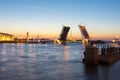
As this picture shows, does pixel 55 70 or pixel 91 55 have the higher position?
pixel 91 55

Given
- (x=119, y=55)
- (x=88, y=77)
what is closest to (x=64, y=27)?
(x=119, y=55)

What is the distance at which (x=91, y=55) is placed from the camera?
19.2 m

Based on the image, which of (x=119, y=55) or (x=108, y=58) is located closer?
(x=108, y=58)

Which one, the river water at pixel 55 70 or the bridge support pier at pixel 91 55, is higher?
the bridge support pier at pixel 91 55

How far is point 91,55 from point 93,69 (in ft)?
5.86

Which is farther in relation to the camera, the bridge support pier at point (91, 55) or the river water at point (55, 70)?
the bridge support pier at point (91, 55)

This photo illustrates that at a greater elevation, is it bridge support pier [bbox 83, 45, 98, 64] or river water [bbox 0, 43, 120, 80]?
bridge support pier [bbox 83, 45, 98, 64]

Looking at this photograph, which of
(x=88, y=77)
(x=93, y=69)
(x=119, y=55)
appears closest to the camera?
(x=88, y=77)

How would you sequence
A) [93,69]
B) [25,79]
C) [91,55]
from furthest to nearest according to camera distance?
1. [91,55]
2. [93,69]
3. [25,79]

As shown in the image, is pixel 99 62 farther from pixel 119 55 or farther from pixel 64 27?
pixel 64 27

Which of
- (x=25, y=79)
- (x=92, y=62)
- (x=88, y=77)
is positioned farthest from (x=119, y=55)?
(x=25, y=79)

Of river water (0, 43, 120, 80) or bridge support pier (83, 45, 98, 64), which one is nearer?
river water (0, 43, 120, 80)

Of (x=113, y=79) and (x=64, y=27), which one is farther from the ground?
(x=64, y=27)

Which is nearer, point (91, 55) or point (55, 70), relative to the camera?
point (55, 70)
